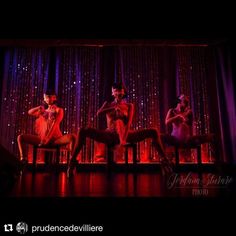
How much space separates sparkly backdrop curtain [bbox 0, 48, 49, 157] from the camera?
18.7 feet

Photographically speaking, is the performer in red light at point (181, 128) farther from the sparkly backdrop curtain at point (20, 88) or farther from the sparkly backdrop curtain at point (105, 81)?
the sparkly backdrop curtain at point (20, 88)

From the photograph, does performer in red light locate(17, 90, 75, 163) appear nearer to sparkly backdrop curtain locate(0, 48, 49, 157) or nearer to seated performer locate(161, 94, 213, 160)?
sparkly backdrop curtain locate(0, 48, 49, 157)

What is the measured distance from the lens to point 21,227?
1.77m

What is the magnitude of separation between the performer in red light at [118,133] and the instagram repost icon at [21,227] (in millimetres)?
1800

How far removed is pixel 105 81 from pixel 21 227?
4332 mm

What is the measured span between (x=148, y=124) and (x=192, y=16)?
8.07 feet

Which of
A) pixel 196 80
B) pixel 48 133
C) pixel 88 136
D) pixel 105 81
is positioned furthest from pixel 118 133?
pixel 196 80

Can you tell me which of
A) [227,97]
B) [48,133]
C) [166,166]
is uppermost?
[227,97]

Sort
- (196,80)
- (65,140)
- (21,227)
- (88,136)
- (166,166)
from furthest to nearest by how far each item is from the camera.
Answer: (196,80)
(65,140)
(166,166)
(88,136)
(21,227)

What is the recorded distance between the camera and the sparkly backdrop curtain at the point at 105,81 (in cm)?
574

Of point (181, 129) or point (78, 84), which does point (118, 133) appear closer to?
point (181, 129)

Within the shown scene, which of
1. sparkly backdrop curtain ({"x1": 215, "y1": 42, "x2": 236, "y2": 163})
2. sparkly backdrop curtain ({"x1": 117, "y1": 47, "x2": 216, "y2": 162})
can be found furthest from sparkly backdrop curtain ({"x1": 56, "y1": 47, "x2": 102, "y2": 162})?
sparkly backdrop curtain ({"x1": 215, "y1": 42, "x2": 236, "y2": 163})

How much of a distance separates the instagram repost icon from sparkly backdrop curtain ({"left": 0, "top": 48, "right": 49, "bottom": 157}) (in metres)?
4.07

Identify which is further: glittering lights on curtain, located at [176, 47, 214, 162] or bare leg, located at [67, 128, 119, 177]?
glittering lights on curtain, located at [176, 47, 214, 162]
